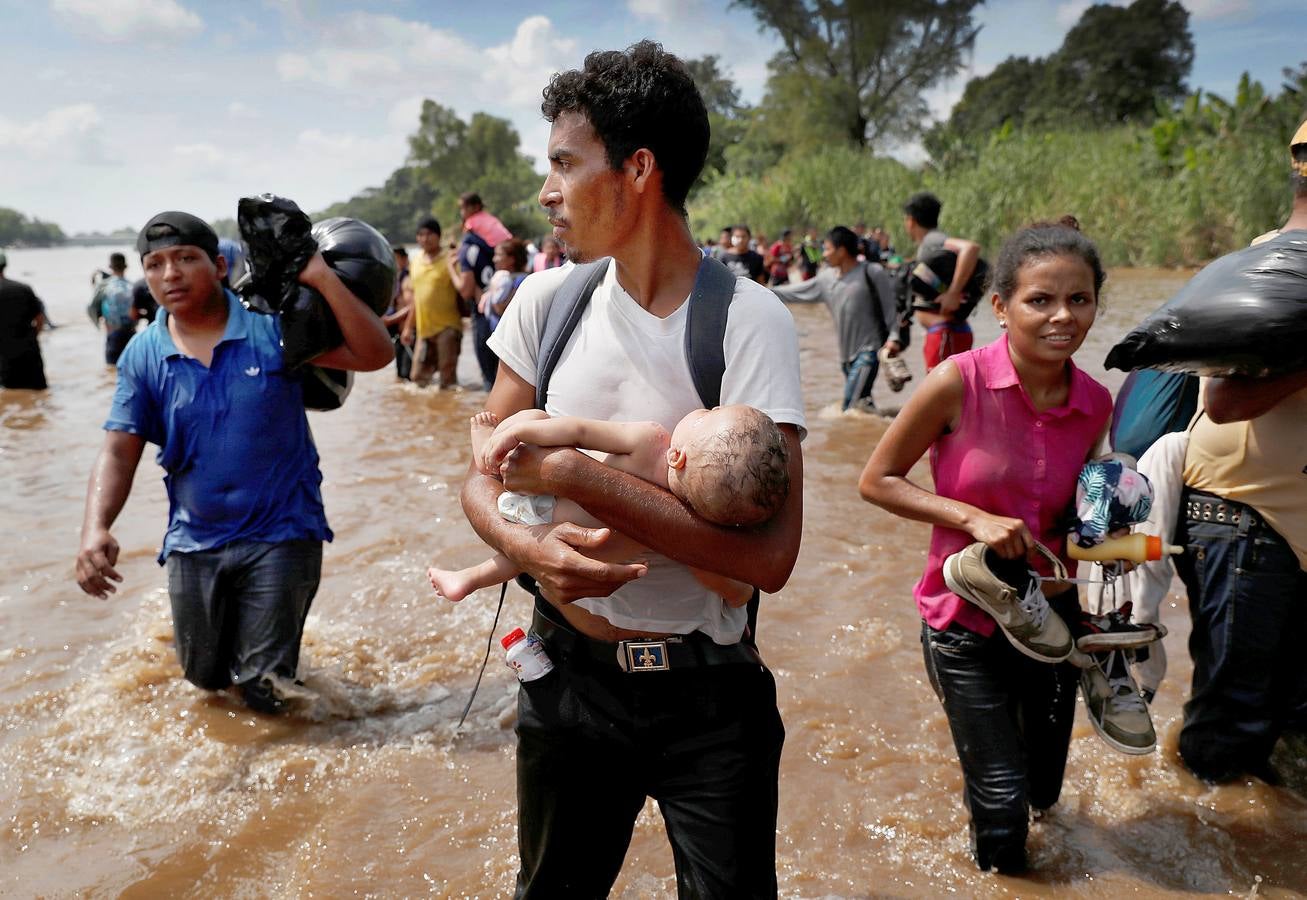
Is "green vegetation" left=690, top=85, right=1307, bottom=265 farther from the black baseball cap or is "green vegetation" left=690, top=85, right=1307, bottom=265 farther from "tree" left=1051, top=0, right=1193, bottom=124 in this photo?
"tree" left=1051, top=0, right=1193, bottom=124

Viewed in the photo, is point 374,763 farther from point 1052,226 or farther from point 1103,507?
point 1052,226

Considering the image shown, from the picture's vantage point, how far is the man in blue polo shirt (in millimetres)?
3594

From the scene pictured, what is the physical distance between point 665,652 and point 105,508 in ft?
8.66

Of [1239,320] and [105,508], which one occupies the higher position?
→ [1239,320]

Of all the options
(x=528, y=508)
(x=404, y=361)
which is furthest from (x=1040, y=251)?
(x=404, y=361)

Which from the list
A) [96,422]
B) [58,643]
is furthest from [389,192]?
[58,643]

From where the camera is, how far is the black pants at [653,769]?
191cm

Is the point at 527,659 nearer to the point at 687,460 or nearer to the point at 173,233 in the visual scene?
the point at 687,460

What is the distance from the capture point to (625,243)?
191 cm

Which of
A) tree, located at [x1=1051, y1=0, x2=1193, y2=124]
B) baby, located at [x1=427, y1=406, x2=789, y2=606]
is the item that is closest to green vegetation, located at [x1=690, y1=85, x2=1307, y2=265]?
baby, located at [x1=427, y1=406, x2=789, y2=606]

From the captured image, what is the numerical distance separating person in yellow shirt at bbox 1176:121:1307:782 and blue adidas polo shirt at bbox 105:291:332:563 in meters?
3.22

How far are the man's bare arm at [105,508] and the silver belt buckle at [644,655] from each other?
2.39m

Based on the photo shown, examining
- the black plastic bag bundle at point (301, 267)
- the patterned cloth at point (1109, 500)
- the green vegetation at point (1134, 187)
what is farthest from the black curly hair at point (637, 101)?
the green vegetation at point (1134, 187)

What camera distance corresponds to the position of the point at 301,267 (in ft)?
10.8
